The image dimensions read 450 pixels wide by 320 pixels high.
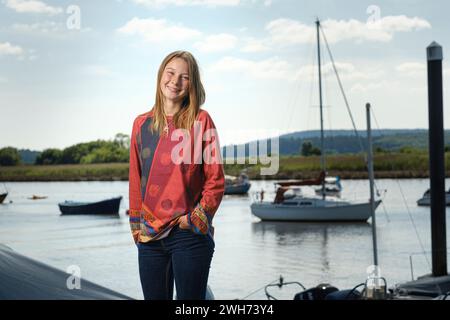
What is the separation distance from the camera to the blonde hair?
161 cm

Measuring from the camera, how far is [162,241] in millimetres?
1604

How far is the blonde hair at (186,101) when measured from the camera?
1613mm

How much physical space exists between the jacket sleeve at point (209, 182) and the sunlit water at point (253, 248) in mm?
9002

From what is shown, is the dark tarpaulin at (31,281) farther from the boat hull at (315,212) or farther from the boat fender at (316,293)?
the boat hull at (315,212)

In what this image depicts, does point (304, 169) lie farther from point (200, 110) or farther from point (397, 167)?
point (200, 110)

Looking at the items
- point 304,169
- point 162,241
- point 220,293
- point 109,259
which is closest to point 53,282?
point 162,241

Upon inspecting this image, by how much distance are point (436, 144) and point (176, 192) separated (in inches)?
331

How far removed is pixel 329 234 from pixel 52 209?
18.1 m

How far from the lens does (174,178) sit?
1.59 m

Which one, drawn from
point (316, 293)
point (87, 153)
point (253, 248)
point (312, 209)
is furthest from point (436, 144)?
point (87, 153)

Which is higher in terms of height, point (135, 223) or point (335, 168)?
point (135, 223)

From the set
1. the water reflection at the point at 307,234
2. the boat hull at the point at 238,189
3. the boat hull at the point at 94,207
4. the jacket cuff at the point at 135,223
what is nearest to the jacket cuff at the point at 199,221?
the jacket cuff at the point at 135,223

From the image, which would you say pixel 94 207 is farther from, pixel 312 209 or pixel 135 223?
pixel 135 223

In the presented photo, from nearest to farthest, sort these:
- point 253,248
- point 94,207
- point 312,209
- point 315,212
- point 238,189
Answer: point 253,248
point 312,209
point 315,212
point 94,207
point 238,189
